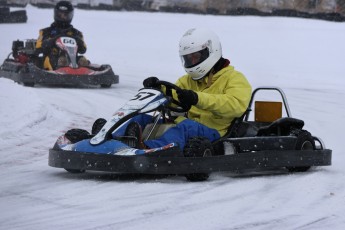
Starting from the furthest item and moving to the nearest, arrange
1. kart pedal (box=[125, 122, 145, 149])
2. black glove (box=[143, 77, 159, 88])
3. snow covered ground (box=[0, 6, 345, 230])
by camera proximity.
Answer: black glove (box=[143, 77, 159, 88]) → kart pedal (box=[125, 122, 145, 149]) → snow covered ground (box=[0, 6, 345, 230])

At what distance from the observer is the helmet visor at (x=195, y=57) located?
7.35 metres

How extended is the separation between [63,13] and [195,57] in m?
9.26

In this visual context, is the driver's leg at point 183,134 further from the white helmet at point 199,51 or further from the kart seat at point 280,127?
the kart seat at point 280,127

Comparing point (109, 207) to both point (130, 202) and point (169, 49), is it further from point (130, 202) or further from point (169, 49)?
point (169, 49)

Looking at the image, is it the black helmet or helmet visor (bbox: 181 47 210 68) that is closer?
helmet visor (bbox: 181 47 210 68)

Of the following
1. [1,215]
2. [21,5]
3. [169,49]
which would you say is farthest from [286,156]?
[21,5]

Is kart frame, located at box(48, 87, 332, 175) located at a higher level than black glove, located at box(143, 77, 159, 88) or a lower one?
lower

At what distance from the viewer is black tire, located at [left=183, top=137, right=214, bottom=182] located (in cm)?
665

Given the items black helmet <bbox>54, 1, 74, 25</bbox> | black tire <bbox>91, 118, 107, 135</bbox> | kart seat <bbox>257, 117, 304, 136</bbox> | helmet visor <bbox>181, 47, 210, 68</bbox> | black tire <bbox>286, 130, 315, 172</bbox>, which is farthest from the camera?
black helmet <bbox>54, 1, 74, 25</bbox>

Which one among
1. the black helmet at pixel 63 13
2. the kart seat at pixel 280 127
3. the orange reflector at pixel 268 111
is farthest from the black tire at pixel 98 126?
the black helmet at pixel 63 13

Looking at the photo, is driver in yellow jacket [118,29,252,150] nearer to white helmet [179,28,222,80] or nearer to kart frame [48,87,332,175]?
white helmet [179,28,222,80]

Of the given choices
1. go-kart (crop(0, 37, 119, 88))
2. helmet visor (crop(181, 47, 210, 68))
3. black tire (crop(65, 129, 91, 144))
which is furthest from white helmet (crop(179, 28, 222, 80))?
go-kart (crop(0, 37, 119, 88))

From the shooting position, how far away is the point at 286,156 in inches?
289

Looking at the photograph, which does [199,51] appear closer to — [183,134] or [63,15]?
[183,134]
